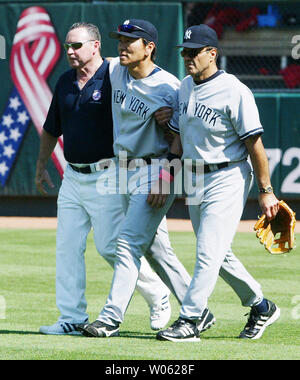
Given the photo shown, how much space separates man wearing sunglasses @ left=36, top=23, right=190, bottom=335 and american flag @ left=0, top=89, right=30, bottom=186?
8101mm

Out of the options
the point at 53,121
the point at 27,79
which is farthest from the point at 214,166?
the point at 27,79

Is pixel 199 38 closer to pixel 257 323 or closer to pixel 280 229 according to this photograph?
pixel 280 229

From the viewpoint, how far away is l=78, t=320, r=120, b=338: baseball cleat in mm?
5680

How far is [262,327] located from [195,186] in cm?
102

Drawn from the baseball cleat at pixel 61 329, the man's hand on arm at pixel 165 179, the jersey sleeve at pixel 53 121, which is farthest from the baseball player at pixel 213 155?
the jersey sleeve at pixel 53 121

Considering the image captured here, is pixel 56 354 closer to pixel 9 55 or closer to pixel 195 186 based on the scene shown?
pixel 195 186

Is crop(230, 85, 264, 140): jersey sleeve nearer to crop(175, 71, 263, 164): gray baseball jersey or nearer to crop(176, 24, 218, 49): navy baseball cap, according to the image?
crop(175, 71, 263, 164): gray baseball jersey

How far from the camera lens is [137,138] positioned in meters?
5.91

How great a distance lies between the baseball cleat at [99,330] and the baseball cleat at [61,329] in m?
0.30

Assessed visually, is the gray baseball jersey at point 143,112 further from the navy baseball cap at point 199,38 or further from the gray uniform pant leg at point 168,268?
the gray uniform pant leg at point 168,268

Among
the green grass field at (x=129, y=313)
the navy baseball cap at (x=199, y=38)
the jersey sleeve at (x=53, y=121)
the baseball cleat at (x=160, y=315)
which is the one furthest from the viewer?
the jersey sleeve at (x=53, y=121)

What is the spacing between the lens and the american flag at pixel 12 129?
14234mm

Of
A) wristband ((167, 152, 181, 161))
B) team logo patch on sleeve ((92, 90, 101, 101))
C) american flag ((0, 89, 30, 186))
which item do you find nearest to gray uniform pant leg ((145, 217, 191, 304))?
wristband ((167, 152, 181, 161))
